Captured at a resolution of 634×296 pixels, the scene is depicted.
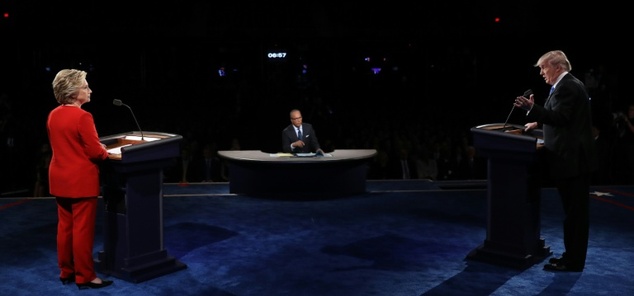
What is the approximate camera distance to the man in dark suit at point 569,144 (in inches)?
144

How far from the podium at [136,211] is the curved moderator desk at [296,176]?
2.68 meters

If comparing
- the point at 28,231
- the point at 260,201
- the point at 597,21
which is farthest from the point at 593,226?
the point at 597,21

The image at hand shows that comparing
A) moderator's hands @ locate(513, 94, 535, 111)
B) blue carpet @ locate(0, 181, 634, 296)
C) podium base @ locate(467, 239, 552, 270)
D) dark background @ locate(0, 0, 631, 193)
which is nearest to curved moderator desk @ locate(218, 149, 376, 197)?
blue carpet @ locate(0, 181, 634, 296)

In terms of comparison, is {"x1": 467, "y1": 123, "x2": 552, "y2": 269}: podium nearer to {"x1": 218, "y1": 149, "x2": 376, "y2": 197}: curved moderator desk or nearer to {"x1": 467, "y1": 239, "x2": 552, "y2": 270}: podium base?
{"x1": 467, "y1": 239, "x2": 552, "y2": 270}: podium base

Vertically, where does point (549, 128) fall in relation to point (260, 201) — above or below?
above

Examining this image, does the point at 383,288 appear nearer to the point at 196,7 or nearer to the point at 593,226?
the point at 593,226

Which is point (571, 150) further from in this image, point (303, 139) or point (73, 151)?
point (303, 139)

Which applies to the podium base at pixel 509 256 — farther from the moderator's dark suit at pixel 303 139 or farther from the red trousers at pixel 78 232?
the moderator's dark suit at pixel 303 139

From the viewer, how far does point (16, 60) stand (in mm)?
16469

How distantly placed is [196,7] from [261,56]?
219 cm

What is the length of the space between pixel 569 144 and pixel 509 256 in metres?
0.77

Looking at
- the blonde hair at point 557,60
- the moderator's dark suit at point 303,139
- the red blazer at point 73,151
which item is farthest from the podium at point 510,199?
the moderator's dark suit at point 303,139

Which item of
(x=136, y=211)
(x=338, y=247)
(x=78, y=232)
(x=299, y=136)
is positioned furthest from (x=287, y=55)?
(x=78, y=232)

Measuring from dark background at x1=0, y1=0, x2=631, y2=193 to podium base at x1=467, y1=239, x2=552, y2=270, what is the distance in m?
9.02
